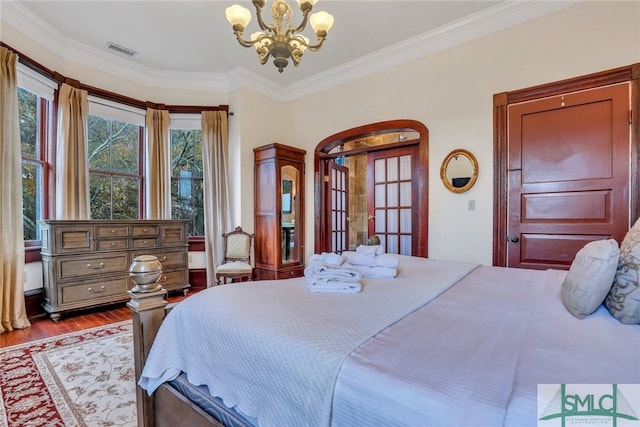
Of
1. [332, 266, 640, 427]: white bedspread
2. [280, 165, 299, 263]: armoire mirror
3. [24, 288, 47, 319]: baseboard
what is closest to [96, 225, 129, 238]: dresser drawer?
[24, 288, 47, 319]: baseboard

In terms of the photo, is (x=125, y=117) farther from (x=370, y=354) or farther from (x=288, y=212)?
(x=370, y=354)

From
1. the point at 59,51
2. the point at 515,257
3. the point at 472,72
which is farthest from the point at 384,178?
the point at 59,51

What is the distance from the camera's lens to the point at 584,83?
8.71 feet

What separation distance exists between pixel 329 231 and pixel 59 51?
3.94 metres

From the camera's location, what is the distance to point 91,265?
10.8 feet

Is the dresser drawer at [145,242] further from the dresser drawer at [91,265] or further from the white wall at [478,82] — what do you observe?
the white wall at [478,82]

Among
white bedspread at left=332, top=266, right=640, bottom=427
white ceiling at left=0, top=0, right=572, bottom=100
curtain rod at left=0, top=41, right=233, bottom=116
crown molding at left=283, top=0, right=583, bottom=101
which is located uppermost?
white ceiling at left=0, top=0, right=572, bottom=100

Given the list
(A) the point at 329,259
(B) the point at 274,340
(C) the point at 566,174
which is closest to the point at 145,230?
(A) the point at 329,259

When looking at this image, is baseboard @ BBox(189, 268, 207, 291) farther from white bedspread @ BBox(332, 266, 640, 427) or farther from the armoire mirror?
white bedspread @ BBox(332, 266, 640, 427)

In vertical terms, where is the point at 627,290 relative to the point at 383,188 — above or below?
below

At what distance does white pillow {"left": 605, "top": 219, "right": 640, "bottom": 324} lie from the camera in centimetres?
Result: 95

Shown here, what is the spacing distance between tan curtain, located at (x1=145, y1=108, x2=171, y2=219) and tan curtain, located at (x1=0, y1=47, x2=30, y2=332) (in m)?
1.36

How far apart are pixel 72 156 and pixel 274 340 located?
387 cm

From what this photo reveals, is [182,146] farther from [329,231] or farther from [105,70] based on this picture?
[329,231]
